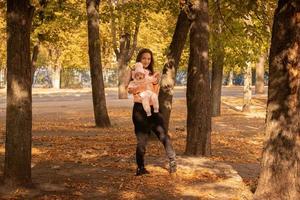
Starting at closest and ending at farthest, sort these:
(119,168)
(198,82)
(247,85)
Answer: (119,168) < (198,82) < (247,85)

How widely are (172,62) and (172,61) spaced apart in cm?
3

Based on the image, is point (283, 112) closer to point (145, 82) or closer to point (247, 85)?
point (145, 82)

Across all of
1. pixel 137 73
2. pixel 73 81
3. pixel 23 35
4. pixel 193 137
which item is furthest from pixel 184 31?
pixel 73 81

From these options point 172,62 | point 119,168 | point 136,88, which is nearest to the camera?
point 136,88

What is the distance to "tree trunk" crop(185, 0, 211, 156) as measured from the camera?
9.98 meters

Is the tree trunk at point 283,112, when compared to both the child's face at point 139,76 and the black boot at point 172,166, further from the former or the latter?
the child's face at point 139,76

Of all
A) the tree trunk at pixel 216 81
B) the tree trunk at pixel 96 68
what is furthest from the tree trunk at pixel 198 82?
the tree trunk at pixel 216 81

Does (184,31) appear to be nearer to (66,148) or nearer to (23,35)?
(66,148)

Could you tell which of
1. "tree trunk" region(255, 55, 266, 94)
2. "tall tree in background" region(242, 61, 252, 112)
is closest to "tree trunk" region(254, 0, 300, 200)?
"tall tree in background" region(242, 61, 252, 112)

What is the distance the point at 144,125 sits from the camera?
8.48 metres

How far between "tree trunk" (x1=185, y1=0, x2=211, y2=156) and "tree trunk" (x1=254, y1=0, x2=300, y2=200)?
317cm

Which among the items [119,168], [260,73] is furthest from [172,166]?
[260,73]

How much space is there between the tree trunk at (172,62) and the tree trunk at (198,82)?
2.33 m

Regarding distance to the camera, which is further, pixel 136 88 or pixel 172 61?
pixel 172 61
